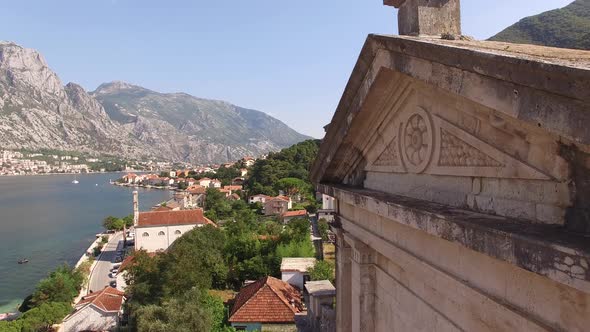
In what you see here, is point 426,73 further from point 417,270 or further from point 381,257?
point 381,257

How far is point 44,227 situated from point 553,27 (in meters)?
80.3

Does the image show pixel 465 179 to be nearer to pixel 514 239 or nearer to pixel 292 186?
pixel 514 239

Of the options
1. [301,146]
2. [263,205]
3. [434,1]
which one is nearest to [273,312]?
[434,1]

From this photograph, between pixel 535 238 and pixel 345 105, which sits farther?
pixel 345 105

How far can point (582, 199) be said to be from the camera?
96.3 inches

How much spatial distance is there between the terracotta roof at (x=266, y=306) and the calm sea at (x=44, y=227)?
25159 mm

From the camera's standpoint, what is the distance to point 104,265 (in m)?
48.8

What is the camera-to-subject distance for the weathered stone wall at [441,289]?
2.55m

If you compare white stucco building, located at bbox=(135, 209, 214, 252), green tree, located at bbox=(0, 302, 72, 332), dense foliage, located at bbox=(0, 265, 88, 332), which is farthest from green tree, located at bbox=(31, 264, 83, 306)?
white stucco building, located at bbox=(135, 209, 214, 252)

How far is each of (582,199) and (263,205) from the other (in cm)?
7006

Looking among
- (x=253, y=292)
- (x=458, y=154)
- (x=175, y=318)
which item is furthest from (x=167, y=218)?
(x=458, y=154)

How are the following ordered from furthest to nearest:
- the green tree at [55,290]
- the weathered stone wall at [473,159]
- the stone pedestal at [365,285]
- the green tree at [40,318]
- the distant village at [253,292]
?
the green tree at [55,290]
the green tree at [40,318]
the distant village at [253,292]
the stone pedestal at [365,285]
the weathered stone wall at [473,159]

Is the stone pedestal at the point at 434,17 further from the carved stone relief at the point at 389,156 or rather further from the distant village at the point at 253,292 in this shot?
the distant village at the point at 253,292

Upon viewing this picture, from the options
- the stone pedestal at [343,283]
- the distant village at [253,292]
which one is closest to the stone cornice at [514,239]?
the stone pedestal at [343,283]
